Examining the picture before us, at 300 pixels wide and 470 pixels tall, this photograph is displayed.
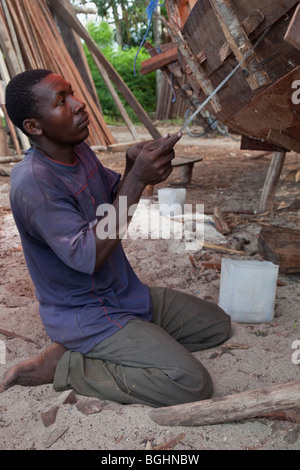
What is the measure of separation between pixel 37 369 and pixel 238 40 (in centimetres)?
187

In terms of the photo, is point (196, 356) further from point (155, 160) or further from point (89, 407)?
point (155, 160)

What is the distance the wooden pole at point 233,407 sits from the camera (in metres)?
1.64

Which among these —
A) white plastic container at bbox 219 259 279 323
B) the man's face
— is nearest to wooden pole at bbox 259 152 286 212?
white plastic container at bbox 219 259 279 323

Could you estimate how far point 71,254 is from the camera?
1.76 metres

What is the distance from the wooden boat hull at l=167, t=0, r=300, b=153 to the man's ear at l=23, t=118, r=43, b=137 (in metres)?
1.01

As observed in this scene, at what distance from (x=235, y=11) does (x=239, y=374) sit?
1.80 meters

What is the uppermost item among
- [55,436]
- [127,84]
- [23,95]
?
[23,95]

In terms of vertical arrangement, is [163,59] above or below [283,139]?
above

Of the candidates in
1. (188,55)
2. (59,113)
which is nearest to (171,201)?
(188,55)

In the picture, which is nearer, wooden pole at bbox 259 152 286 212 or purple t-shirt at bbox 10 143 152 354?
purple t-shirt at bbox 10 143 152 354

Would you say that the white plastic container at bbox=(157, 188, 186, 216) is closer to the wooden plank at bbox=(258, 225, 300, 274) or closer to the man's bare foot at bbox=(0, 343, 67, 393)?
the wooden plank at bbox=(258, 225, 300, 274)

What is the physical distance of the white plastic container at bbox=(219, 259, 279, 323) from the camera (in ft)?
8.34

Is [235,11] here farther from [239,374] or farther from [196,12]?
[239,374]

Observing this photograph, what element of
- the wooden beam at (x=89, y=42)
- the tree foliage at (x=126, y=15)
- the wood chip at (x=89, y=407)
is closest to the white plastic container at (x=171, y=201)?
the wood chip at (x=89, y=407)
